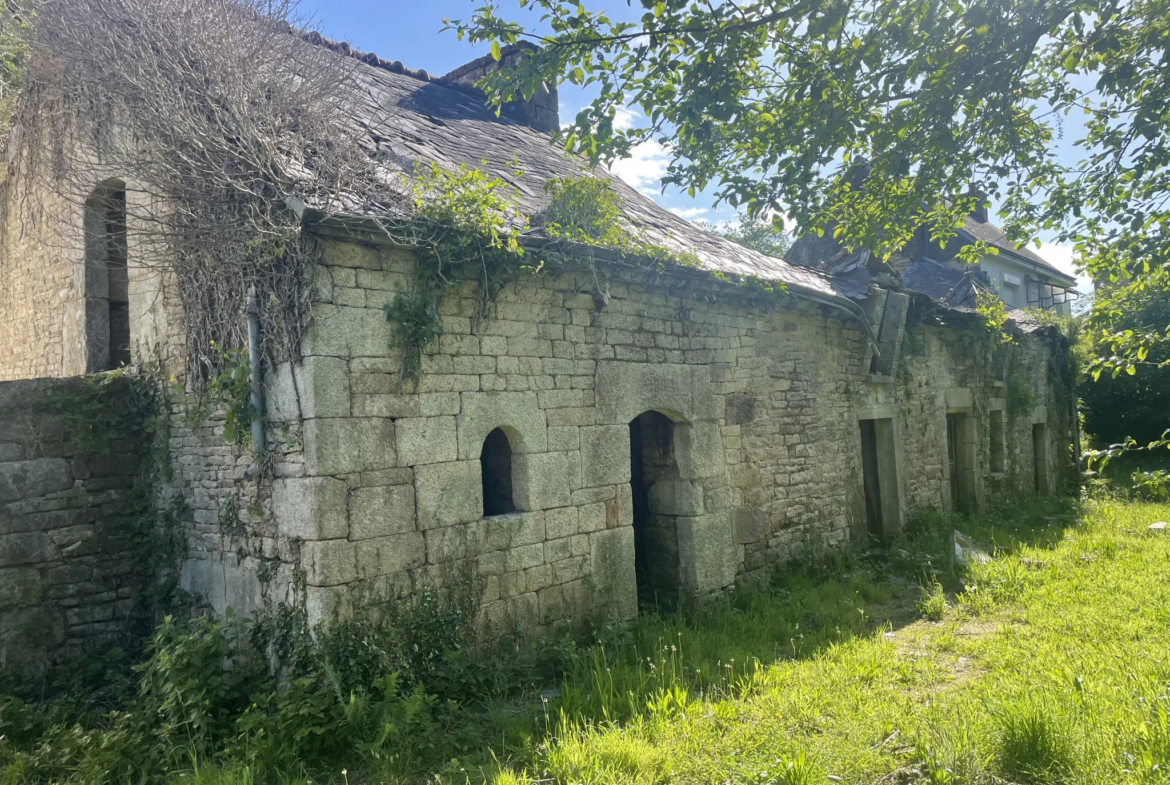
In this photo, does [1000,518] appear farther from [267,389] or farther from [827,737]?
[267,389]

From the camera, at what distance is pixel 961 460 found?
12250 mm

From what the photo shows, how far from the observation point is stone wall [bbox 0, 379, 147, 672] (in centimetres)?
539

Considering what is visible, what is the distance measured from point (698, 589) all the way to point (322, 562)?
3649mm

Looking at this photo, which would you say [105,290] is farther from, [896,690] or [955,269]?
[955,269]

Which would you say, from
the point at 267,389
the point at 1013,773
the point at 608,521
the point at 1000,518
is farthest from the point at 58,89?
the point at 1000,518

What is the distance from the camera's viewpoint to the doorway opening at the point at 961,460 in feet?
39.7

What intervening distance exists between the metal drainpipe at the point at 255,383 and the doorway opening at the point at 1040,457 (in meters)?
14.1

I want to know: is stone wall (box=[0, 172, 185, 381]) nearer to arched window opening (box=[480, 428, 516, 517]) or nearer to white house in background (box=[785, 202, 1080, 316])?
arched window opening (box=[480, 428, 516, 517])

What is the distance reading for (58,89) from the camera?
665 cm

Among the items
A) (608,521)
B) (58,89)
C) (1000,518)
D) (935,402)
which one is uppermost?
(58,89)

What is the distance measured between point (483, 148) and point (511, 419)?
3.23m

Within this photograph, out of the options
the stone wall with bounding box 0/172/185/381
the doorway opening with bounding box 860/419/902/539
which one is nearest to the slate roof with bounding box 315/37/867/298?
the doorway opening with bounding box 860/419/902/539

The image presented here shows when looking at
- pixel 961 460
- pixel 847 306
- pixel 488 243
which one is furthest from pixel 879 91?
pixel 961 460

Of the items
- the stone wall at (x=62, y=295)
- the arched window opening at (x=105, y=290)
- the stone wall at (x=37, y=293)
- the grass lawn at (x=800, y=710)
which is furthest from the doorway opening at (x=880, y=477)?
the stone wall at (x=37, y=293)
